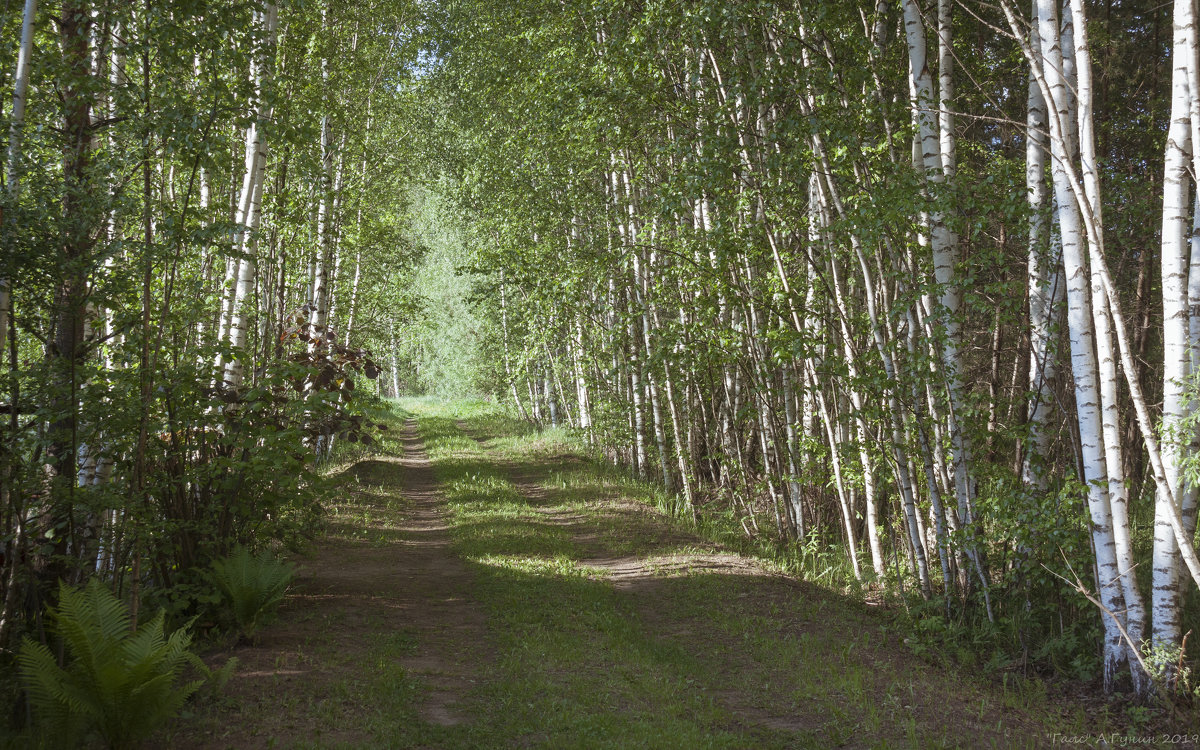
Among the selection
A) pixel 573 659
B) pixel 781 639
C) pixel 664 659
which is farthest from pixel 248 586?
pixel 781 639

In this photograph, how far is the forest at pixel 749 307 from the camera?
202 inches

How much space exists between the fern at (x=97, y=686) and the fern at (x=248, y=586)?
1.71 metres

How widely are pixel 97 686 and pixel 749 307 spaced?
766 cm

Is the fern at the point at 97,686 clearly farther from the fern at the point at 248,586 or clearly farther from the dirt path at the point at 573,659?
the fern at the point at 248,586

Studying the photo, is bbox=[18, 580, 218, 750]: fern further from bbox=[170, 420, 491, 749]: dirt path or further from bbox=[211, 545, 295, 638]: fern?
bbox=[211, 545, 295, 638]: fern

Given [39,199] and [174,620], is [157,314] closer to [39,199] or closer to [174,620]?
[39,199]

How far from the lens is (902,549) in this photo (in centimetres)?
964

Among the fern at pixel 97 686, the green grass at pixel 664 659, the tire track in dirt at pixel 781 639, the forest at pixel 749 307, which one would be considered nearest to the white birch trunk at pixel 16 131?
the forest at pixel 749 307

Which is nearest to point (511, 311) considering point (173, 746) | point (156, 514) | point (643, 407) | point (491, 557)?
point (643, 407)

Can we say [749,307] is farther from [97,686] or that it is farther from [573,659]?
[97,686]

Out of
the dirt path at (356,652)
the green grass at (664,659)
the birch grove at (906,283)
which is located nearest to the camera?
the dirt path at (356,652)

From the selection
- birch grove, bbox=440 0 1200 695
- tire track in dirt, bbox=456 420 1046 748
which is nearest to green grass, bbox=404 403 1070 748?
tire track in dirt, bbox=456 420 1046 748

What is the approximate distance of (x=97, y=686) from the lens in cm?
408

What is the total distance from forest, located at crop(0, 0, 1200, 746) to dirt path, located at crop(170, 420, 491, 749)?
382 mm
